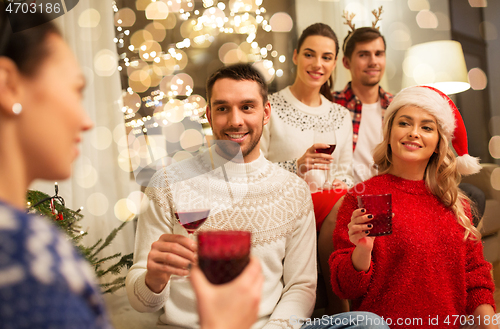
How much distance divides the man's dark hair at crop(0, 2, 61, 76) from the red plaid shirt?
2075mm

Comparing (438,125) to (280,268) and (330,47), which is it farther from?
(330,47)

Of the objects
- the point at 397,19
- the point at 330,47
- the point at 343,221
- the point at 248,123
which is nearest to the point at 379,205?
the point at 343,221

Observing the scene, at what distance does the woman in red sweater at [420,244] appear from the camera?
120 centimetres

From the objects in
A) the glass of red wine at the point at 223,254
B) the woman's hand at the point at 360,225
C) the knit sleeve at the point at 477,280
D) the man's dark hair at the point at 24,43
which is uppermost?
the man's dark hair at the point at 24,43

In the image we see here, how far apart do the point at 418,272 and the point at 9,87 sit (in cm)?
126

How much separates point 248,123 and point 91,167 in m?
1.11

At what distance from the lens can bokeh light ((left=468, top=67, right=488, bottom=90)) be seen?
290 cm

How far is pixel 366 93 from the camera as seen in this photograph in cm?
241

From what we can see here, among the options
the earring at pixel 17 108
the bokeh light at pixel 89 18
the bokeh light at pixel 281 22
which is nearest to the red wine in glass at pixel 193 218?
the earring at pixel 17 108

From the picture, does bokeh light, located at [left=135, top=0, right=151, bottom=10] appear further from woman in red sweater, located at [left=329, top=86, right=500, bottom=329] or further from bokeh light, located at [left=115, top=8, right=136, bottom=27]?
woman in red sweater, located at [left=329, top=86, right=500, bottom=329]

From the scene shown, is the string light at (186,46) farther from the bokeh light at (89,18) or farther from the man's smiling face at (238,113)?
the man's smiling face at (238,113)

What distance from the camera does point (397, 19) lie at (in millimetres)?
3123

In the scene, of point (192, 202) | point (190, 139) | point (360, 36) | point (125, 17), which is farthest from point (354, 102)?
point (192, 202)

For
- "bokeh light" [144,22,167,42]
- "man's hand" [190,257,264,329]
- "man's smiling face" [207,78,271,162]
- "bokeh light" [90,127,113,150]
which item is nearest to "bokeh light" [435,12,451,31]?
"bokeh light" [144,22,167,42]
